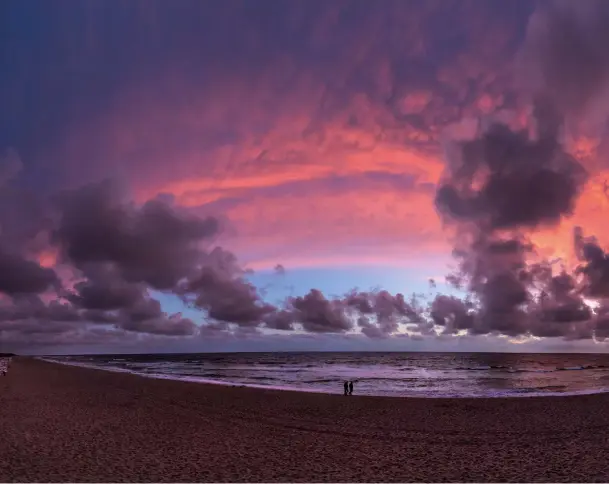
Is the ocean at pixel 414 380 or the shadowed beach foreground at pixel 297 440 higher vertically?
the shadowed beach foreground at pixel 297 440

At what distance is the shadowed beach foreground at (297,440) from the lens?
47.0ft

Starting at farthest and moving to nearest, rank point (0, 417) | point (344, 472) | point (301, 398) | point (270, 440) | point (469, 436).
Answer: point (301, 398) < point (0, 417) < point (469, 436) < point (270, 440) < point (344, 472)

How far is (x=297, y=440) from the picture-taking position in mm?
19719

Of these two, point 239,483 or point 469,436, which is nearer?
point 239,483

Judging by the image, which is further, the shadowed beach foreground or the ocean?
the ocean

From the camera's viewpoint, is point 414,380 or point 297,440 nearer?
point 297,440

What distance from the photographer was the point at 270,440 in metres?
19.6

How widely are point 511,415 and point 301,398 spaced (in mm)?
15403

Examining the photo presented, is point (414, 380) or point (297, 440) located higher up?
point (297, 440)

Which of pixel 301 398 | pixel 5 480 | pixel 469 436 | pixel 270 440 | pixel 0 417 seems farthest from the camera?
pixel 301 398

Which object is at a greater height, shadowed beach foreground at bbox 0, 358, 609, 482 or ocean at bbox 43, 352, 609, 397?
shadowed beach foreground at bbox 0, 358, 609, 482

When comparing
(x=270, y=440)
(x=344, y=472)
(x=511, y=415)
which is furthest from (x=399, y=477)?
(x=511, y=415)

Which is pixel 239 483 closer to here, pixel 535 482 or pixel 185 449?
pixel 185 449

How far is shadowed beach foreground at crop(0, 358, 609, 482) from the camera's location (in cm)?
1434
